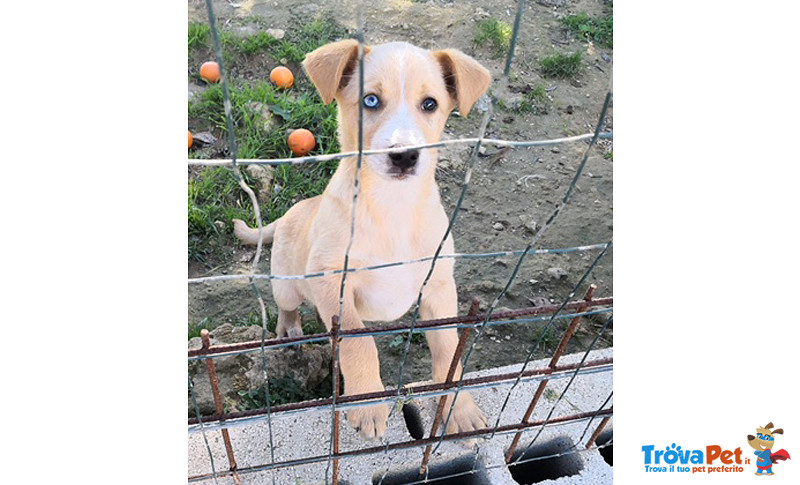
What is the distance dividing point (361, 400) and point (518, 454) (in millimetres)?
916

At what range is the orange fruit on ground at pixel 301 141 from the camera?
4.06 metres

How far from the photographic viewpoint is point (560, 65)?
17.3 feet

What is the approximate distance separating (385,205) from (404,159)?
34cm

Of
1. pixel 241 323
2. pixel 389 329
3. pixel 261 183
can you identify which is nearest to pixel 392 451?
pixel 389 329

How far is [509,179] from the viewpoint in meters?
4.44

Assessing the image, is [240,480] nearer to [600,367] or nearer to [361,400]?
[361,400]

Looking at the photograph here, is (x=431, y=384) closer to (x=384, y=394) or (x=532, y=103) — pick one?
(x=384, y=394)

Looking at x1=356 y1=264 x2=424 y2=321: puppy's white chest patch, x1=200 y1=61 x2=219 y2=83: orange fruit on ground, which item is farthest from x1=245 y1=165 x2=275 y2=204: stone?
x1=356 y1=264 x2=424 y2=321: puppy's white chest patch

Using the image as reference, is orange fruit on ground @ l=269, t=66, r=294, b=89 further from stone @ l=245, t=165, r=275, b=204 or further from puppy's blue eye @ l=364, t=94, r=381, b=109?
puppy's blue eye @ l=364, t=94, r=381, b=109

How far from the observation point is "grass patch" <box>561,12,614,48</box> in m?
5.71

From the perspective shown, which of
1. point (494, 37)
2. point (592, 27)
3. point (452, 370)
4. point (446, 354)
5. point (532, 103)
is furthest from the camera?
point (592, 27)
